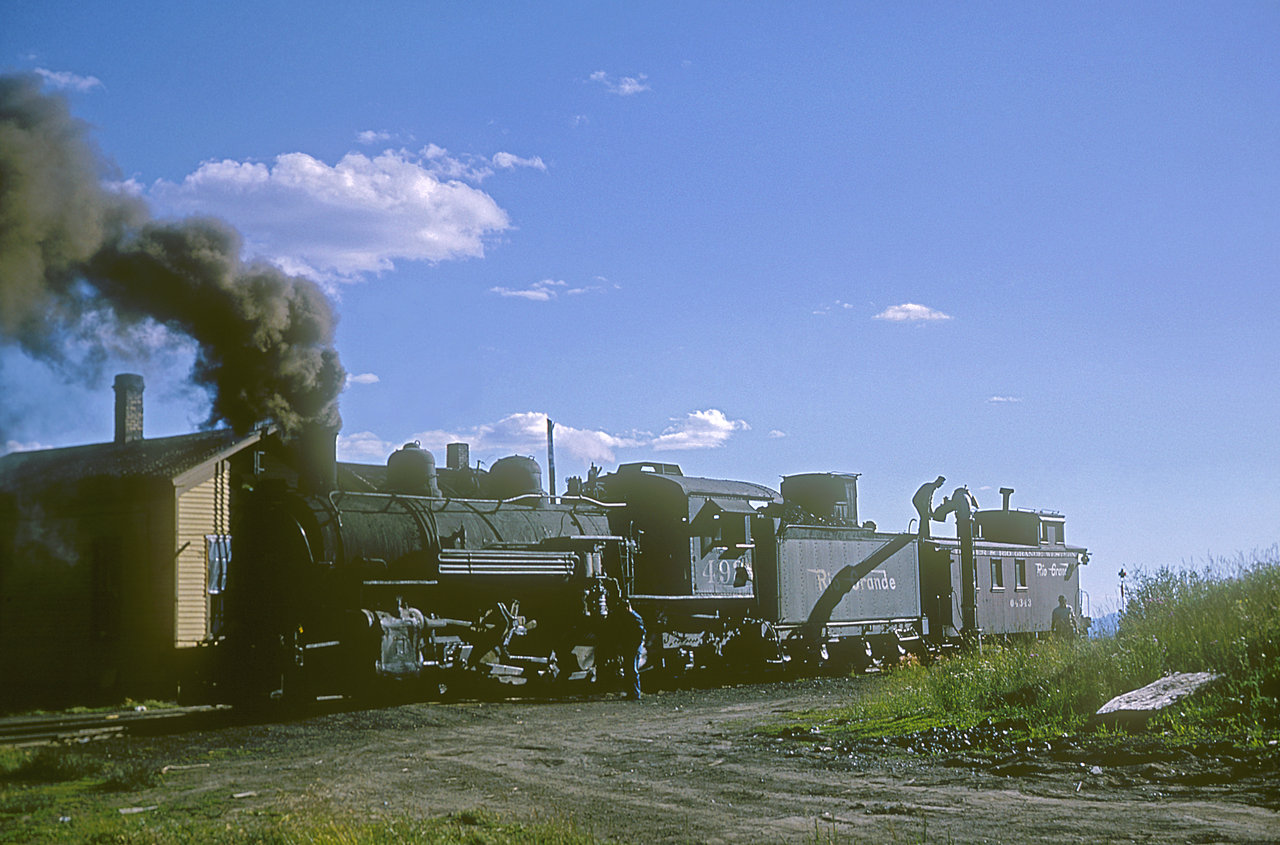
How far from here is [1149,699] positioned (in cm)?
1103

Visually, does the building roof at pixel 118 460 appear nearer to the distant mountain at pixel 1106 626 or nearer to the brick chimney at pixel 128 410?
the brick chimney at pixel 128 410

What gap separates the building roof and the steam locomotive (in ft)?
15.1

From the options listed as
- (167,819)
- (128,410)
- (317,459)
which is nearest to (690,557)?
(317,459)

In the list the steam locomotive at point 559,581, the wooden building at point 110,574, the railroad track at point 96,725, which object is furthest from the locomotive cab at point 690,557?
the wooden building at point 110,574

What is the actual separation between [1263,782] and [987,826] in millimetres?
2581

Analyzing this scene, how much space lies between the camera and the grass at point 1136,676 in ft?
34.4

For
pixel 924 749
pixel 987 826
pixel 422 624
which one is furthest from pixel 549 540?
pixel 987 826

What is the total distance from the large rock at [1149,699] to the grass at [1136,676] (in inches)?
4.9

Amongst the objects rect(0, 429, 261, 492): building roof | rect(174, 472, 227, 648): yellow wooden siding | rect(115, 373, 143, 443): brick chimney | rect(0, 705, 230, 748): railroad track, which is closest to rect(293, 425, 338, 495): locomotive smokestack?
rect(0, 705, 230, 748): railroad track

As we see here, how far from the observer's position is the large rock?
1072cm

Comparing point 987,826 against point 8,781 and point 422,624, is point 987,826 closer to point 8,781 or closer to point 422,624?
point 8,781

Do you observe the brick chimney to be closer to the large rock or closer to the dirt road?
the dirt road

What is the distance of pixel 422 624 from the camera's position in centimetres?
1564

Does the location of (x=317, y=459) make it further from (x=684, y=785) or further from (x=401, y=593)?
(x=684, y=785)
